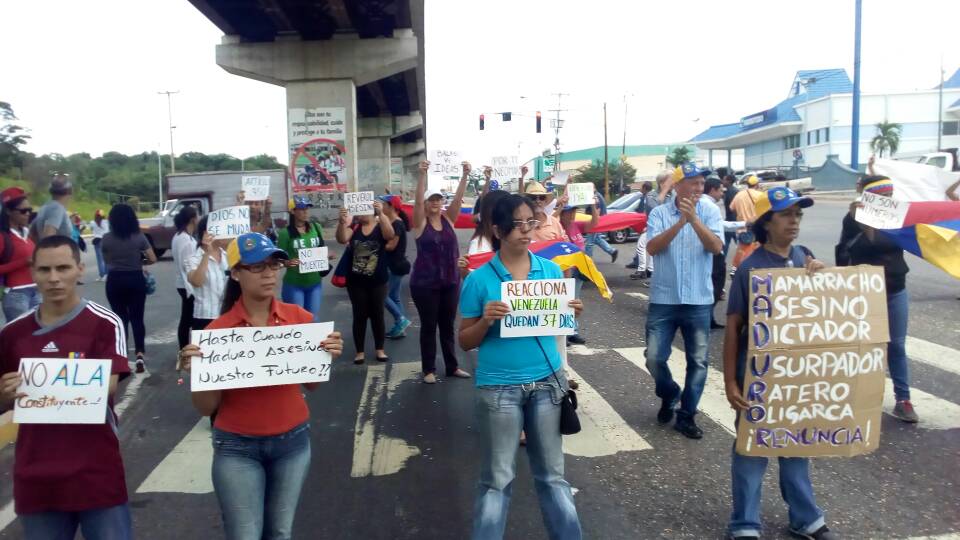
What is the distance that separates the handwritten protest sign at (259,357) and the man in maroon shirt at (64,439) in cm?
32

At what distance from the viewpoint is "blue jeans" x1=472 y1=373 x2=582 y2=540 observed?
3.35 m

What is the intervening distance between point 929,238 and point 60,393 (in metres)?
5.75

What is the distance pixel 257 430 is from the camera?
3092 mm

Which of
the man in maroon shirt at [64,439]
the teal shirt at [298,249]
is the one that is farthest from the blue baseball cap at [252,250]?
the teal shirt at [298,249]

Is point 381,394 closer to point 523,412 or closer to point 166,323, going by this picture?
point 523,412

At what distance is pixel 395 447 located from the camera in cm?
557

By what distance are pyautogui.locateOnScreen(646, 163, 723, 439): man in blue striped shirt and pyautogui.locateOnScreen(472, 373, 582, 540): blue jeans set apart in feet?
7.69

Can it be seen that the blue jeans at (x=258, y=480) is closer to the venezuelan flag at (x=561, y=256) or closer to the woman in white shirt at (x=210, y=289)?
the venezuelan flag at (x=561, y=256)

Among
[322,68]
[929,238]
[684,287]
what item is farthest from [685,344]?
[322,68]

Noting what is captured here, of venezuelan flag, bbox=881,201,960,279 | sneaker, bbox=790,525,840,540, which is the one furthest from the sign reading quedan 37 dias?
venezuelan flag, bbox=881,201,960,279

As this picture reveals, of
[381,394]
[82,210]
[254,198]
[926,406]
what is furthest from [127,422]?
[82,210]

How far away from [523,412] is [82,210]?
173ft

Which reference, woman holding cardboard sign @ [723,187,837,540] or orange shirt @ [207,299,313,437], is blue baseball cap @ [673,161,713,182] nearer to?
woman holding cardboard sign @ [723,187,837,540]

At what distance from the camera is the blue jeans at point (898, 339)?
558 cm
